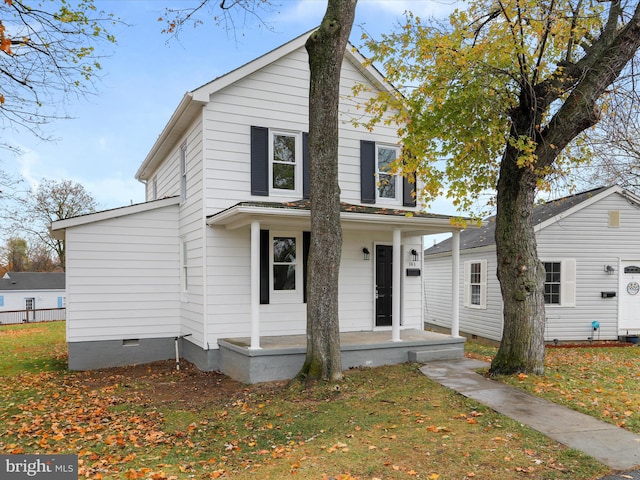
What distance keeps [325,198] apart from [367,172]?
3.87 metres

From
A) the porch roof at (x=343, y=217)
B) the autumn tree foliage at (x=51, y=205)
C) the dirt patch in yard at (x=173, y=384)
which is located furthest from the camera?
the autumn tree foliage at (x=51, y=205)

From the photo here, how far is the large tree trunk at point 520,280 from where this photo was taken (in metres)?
7.50

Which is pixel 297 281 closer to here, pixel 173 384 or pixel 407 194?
pixel 173 384

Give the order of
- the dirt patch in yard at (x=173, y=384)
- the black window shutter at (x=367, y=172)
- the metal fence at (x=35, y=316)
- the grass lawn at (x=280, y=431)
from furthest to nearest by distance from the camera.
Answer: the metal fence at (x=35, y=316) → the black window shutter at (x=367, y=172) → the dirt patch in yard at (x=173, y=384) → the grass lawn at (x=280, y=431)

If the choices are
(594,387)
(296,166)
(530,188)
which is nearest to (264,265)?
(296,166)

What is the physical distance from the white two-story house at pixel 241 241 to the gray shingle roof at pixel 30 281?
110 ft

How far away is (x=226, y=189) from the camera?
31.4 feet

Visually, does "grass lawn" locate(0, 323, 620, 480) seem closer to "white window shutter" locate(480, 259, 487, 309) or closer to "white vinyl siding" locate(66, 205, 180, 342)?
"white vinyl siding" locate(66, 205, 180, 342)

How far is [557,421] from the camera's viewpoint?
17.6ft

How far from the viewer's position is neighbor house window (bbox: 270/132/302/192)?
32.9ft

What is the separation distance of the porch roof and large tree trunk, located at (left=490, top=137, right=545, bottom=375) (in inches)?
54.9

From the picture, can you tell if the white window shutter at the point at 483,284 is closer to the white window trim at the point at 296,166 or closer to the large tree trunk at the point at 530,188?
the large tree trunk at the point at 530,188

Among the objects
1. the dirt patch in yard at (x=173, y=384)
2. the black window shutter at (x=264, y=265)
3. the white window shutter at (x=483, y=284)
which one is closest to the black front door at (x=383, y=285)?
the black window shutter at (x=264, y=265)

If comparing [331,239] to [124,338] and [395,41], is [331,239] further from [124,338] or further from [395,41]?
[124,338]
